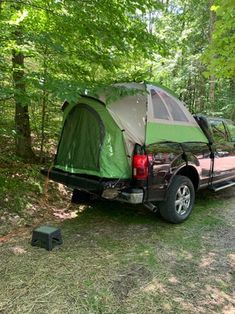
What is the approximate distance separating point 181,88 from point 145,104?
1112 cm

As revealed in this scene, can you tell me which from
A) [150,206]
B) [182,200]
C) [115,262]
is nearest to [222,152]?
[182,200]

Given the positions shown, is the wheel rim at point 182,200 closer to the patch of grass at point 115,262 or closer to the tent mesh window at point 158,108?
the patch of grass at point 115,262

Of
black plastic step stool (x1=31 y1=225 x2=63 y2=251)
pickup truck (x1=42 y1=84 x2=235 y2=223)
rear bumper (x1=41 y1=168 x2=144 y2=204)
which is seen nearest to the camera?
black plastic step stool (x1=31 y1=225 x2=63 y2=251)

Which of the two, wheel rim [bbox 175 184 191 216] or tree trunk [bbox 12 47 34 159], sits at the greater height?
tree trunk [bbox 12 47 34 159]

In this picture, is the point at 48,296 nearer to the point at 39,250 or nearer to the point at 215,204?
the point at 39,250

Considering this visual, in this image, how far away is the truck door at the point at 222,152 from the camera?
5715mm

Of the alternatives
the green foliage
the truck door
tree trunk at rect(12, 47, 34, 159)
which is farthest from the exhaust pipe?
the green foliage

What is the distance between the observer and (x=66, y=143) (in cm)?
488

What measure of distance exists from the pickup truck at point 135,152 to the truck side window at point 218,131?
0.57m

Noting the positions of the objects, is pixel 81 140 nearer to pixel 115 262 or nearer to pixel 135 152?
pixel 135 152

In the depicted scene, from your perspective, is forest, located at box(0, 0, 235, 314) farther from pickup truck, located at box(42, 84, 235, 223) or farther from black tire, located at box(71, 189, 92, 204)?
pickup truck, located at box(42, 84, 235, 223)

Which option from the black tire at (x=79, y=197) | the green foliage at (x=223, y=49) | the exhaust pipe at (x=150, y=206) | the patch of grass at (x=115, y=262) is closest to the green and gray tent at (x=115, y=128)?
the exhaust pipe at (x=150, y=206)

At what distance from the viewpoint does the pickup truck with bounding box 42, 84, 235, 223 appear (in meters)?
4.27

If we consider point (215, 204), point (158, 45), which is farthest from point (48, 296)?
point (158, 45)
